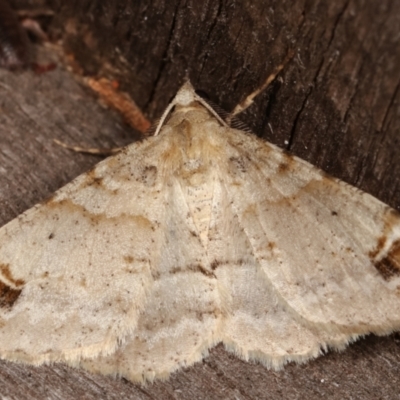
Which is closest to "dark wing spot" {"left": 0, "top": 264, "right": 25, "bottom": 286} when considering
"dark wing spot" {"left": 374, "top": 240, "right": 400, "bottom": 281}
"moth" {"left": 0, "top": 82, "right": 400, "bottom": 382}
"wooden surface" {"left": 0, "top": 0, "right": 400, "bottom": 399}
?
"moth" {"left": 0, "top": 82, "right": 400, "bottom": 382}

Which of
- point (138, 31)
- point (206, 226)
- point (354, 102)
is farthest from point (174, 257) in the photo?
point (138, 31)

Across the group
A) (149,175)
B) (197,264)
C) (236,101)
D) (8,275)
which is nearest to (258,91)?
(236,101)

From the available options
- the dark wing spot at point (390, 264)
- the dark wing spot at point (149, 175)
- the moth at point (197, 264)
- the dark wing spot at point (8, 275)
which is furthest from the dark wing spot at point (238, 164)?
the dark wing spot at point (8, 275)

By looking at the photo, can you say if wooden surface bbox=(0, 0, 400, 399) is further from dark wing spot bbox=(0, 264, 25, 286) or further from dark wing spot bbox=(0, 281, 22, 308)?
dark wing spot bbox=(0, 264, 25, 286)

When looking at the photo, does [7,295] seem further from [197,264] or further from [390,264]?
[390,264]

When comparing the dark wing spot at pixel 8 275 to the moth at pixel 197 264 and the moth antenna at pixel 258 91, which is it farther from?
the moth antenna at pixel 258 91

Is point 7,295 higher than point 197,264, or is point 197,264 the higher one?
point 197,264

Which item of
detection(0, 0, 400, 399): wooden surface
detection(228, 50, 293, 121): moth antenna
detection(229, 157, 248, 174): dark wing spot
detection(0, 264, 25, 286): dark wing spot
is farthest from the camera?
detection(229, 157, 248, 174): dark wing spot
